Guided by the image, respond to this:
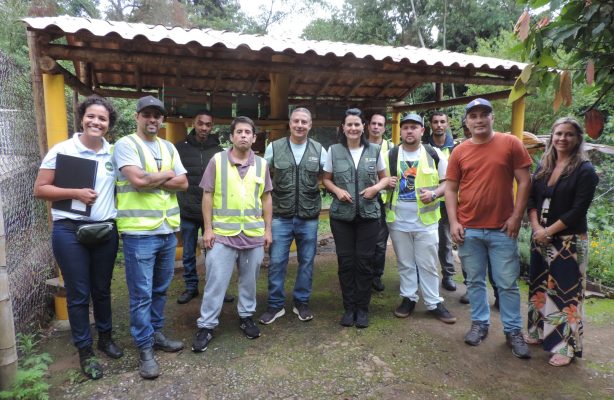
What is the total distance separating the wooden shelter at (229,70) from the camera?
11.2 feet

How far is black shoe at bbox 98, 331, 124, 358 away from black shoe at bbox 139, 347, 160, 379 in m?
0.29

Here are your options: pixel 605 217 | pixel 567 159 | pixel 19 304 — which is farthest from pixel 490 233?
pixel 605 217

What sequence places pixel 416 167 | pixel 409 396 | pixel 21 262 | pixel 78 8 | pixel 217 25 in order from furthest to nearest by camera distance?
1. pixel 217 25
2. pixel 78 8
3. pixel 416 167
4. pixel 21 262
5. pixel 409 396

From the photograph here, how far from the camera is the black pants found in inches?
139

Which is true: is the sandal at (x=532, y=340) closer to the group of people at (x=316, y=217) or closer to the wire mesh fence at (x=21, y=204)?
the group of people at (x=316, y=217)

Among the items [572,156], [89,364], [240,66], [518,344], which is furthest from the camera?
[240,66]

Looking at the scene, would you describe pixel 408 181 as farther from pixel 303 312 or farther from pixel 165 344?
pixel 165 344

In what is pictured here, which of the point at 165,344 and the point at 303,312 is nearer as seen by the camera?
the point at 165,344

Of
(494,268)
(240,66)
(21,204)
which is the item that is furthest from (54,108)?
(494,268)

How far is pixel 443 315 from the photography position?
378 centimetres

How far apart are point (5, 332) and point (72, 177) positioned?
102cm

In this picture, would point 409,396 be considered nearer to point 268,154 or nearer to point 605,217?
point 268,154

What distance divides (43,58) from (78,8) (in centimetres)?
1856

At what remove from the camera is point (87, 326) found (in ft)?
9.32
